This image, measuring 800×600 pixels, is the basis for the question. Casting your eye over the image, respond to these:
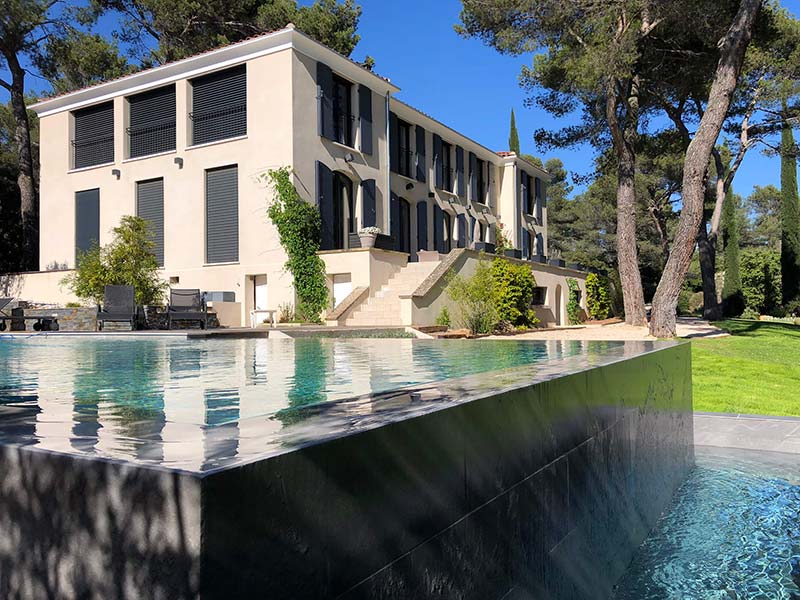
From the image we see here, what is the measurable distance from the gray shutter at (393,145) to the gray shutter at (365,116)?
6.79 ft

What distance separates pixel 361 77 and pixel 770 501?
16.3 m

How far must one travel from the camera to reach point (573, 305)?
886 inches

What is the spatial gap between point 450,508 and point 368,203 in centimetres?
1700

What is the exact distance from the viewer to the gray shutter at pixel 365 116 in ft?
59.9

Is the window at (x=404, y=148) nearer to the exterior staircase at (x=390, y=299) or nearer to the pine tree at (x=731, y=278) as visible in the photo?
the exterior staircase at (x=390, y=299)

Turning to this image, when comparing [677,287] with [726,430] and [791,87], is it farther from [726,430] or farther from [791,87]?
[791,87]

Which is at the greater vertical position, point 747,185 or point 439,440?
point 747,185

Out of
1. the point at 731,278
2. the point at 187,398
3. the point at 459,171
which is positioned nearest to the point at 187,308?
the point at 187,398

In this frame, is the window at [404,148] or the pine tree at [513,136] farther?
the pine tree at [513,136]

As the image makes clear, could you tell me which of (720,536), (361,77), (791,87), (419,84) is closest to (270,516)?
(720,536)

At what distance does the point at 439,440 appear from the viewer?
193cm

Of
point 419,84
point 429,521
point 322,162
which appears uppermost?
point 419,84

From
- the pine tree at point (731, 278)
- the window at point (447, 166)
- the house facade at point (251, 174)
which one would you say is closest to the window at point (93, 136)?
the house facade at point (251, 174)

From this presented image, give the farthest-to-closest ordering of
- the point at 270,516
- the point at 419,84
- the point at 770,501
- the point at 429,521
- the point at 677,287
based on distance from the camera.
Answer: the point at 419,84 < the point at 677,287 < the point at 770,501 < the point at 429,521 < the point at 270,516
